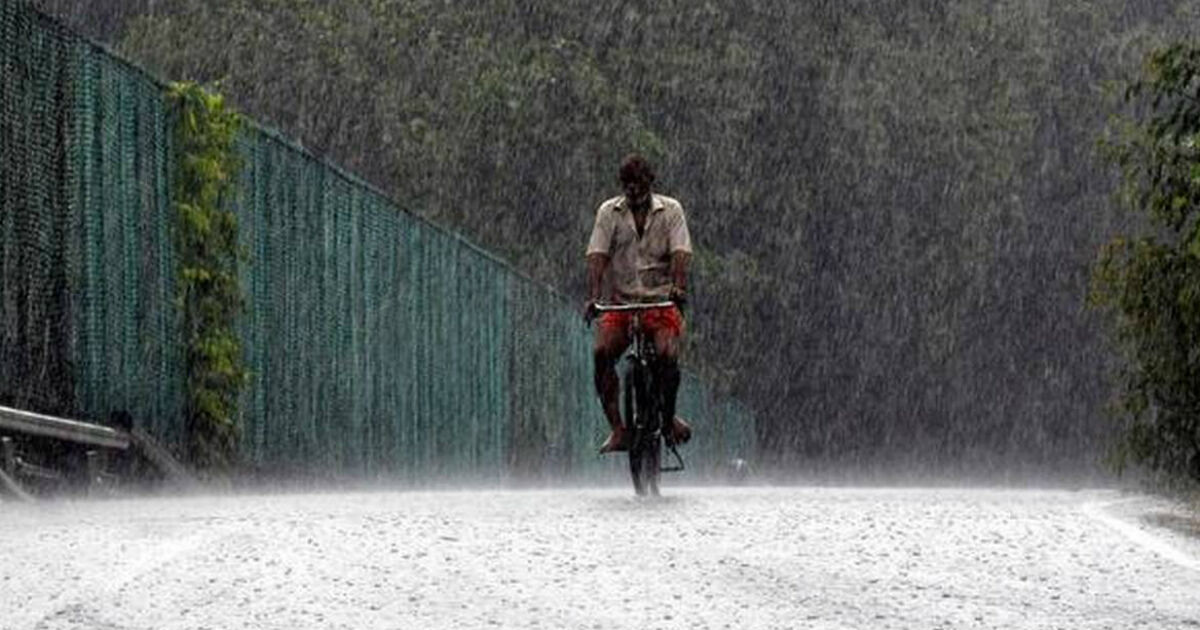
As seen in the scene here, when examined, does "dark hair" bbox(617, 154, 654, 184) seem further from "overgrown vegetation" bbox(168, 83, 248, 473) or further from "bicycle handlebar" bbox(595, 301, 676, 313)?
"overgrown vegetation" bbox(168, 83, 248, 473)

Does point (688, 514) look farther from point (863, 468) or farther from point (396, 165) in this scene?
point (863, 468)

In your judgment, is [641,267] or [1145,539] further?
[641,267]

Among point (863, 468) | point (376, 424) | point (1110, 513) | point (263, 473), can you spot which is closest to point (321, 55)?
point (863, 468)

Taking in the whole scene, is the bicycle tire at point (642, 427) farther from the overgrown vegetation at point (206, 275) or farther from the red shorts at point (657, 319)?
the overgrown vegetation at point (206, 275)

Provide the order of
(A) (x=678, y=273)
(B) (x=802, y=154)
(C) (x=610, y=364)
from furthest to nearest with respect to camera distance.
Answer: (B) (x=802, y=154)
(C) (x=610, y=364)
(A) (x=678, y=273)

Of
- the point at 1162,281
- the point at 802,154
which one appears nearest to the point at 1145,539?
the point at 1162,281

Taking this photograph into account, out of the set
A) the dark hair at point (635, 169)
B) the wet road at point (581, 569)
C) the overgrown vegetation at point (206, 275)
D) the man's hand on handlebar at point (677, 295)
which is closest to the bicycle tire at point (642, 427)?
the man's hand on handlebar at point (677, 295)

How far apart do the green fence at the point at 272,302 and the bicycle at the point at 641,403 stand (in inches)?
117

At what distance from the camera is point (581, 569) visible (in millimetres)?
9125

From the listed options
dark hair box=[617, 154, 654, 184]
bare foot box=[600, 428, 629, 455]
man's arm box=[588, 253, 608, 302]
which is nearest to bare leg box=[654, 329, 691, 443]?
bare foot box=[600, 428, 629, 455]

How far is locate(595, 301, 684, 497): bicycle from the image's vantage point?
14.7m

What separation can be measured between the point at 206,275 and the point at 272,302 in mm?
1482

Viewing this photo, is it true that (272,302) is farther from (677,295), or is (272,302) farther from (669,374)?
(677,295)

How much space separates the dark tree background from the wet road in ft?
103
